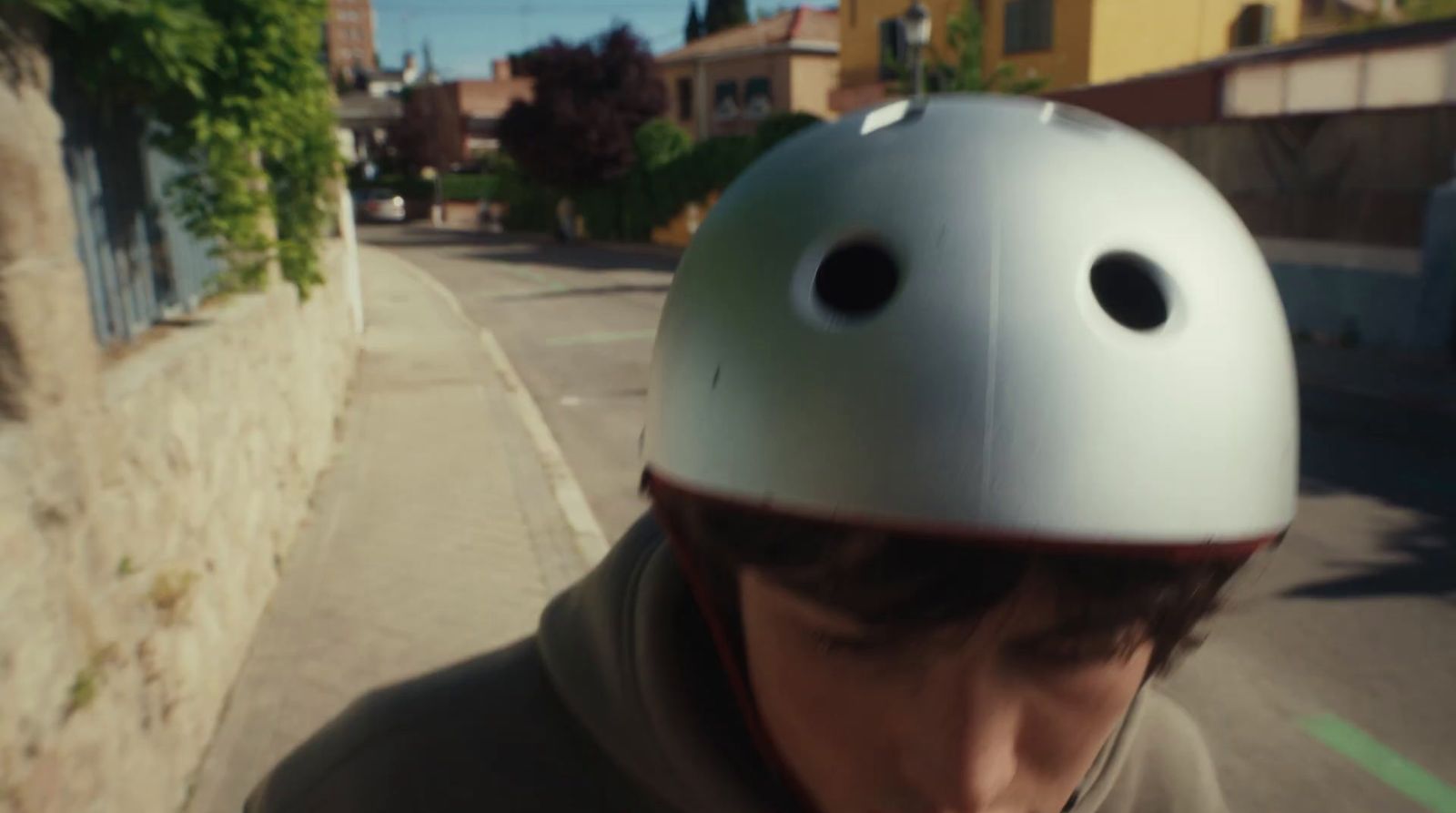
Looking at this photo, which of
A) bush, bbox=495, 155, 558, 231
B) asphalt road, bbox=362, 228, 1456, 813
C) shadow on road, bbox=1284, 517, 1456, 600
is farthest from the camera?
bush, bbox=495, 155, 558, 231

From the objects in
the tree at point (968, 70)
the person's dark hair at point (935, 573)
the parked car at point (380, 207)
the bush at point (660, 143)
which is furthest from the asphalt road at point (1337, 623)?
the parked car at point (380, 207)

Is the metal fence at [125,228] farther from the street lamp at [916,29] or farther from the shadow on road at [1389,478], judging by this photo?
the street lamp at [916,29]

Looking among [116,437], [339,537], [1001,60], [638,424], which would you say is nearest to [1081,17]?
[1001,60]

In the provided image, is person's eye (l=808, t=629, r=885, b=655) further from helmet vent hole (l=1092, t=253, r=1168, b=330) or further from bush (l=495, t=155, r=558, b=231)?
bush (l=495, t=155, r=558, b=231)

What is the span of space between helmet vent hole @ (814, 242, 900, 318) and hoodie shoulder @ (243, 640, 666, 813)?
0.55m

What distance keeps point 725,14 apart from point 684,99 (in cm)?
1224

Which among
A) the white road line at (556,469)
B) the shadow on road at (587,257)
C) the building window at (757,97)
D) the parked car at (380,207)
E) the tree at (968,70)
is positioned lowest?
the shadow on road at (587,257)

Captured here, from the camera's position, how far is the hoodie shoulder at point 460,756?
3.78 feet

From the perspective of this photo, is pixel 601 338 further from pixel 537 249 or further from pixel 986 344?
pixel 537 249

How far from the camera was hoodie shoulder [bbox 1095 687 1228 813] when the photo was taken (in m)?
1.29

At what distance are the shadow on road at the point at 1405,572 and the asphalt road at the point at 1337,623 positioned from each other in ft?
0.04

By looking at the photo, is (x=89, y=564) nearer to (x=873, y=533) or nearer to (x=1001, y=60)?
(x=873, y=533)

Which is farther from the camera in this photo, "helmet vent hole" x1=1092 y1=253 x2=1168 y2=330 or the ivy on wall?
the ivy on wall

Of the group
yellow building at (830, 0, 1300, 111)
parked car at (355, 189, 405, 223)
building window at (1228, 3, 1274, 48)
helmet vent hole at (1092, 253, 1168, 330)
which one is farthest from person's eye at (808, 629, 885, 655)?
parked car at (355, 189, 405, 223)
